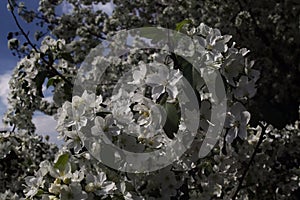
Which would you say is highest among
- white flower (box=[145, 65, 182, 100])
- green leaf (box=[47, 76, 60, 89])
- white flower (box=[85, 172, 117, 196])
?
green leaf (box=[47, 76, 60, 89])

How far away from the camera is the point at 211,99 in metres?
1.61

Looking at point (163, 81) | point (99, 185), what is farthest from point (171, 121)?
point (99, 185)

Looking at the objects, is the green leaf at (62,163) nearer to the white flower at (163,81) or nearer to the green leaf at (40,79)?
the white flower at (163,81)

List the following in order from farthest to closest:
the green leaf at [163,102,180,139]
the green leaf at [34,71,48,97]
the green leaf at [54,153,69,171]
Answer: the green leaf at [34,71,48,97]
the green leaf at [54,153,69,171]
the green leaf at [163,102,180,139]

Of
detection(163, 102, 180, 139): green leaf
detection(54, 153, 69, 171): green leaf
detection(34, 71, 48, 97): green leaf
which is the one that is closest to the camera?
detection(163, 102, 180, 139): green leaf

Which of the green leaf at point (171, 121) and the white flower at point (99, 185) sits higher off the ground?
the green leaf at point (171, 121)

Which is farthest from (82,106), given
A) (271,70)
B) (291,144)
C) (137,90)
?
(271,70)

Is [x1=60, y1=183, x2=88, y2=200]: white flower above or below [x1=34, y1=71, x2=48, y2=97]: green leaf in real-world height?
below

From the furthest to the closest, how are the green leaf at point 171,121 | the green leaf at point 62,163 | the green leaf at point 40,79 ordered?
1. the green leaf at point 40,79
2. the green leaf at point 62,163
3. the green leaf at point 171,121

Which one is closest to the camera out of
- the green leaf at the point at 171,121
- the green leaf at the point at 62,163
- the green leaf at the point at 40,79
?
the green leaf at the point at 171,121

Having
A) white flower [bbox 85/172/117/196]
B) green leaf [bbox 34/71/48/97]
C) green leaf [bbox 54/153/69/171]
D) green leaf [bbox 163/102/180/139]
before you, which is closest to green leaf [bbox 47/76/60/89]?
green leaf [bbox 34/71/48/97]

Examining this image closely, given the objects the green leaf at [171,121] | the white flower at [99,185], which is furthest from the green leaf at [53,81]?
the green leaf at [171,121]

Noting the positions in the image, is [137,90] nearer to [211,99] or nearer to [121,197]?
[211,99]

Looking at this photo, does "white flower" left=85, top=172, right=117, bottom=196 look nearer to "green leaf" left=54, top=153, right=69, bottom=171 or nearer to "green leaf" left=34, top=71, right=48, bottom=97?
"green leaf" left=54, top=153, right=69, bottom=171
